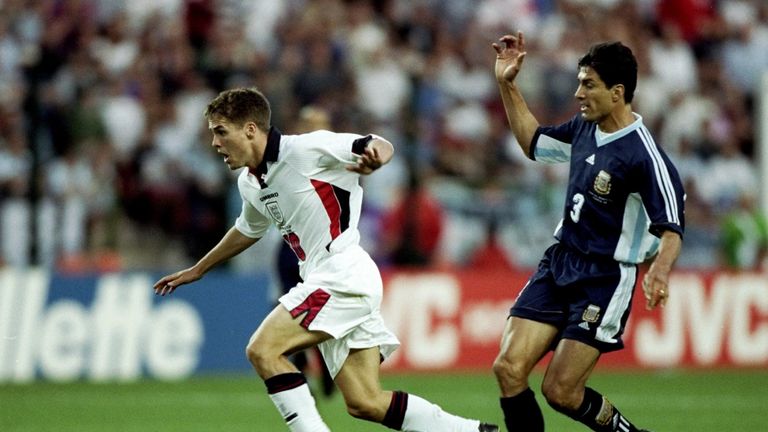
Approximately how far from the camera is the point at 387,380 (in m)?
15.6

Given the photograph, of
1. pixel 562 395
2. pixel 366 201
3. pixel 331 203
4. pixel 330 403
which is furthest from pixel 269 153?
pixel 366 201

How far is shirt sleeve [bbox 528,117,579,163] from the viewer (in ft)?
28.7

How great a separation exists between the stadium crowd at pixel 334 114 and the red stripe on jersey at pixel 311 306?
8.54 metres

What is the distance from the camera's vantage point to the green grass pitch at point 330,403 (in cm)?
1184

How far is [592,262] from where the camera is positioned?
8438mm

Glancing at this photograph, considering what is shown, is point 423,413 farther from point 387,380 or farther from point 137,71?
point 137,71

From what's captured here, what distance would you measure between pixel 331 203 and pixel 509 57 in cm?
156

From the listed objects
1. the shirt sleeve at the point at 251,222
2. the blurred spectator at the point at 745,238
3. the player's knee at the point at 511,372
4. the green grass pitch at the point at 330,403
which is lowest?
the green grass pitch at the point at 330,403

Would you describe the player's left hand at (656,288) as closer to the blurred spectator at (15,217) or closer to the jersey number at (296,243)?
the jersey number at (296,243)

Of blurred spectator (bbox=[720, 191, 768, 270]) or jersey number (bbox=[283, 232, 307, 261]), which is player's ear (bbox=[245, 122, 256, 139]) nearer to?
jersey number (bbox=[283, 232, 307, 261])

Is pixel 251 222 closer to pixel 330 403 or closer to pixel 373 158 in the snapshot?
pixel 373 158

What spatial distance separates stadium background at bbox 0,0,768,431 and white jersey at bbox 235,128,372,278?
5357 mm

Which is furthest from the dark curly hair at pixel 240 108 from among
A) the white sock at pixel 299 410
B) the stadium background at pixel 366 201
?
the stadium background at pixel 366 201

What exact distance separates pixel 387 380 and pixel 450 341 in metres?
1.35
